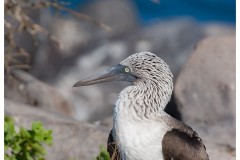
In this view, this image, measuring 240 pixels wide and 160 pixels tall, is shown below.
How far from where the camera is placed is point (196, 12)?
935 inches

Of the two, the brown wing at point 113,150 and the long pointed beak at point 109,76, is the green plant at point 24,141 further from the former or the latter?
the long pointed beak at point 109,76

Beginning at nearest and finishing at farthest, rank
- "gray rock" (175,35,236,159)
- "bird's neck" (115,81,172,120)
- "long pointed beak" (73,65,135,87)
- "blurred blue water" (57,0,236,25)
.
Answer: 1. "bird's neck" (115,81,172,120)
2. "long pointed beak" (73,65,135,87)
3. "gray rock" (175,35,236,159)
4. "blurred blue water" (57,0,236,25)

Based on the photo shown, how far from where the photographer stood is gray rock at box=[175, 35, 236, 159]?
12203 millimetres

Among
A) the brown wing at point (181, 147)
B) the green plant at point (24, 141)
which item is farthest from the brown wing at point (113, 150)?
the green plant at point (24, 141)

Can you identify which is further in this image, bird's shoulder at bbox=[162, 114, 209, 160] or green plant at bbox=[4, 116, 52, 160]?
green plant at bbox=[4, 116, 52, 160]

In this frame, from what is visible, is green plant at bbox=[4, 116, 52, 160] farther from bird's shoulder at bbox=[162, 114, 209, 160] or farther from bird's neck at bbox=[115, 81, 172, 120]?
bird's shoulder at bbox=[162, 114, 209, 160]

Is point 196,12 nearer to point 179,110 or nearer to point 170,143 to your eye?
point 179,110

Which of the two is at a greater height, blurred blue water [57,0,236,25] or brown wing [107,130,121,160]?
blurred blue water [57,0,236,25]

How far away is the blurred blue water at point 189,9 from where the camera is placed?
23.1m

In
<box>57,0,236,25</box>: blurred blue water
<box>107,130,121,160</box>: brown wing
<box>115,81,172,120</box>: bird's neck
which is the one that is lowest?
<box>107,130,121,160</box>: brown wing

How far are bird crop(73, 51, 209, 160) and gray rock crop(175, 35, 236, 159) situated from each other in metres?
3.23

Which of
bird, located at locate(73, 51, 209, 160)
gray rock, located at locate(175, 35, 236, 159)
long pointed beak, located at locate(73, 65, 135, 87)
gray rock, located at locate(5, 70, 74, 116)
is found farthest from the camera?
gray rock, located at locate(5, 70, 74, 116)

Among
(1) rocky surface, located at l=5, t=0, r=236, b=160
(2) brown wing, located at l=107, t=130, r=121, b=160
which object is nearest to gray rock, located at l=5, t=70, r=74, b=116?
(1) rocky surface, located at l=5, t=0, r=236, b=160

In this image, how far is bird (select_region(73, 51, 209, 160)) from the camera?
841 centimetres
